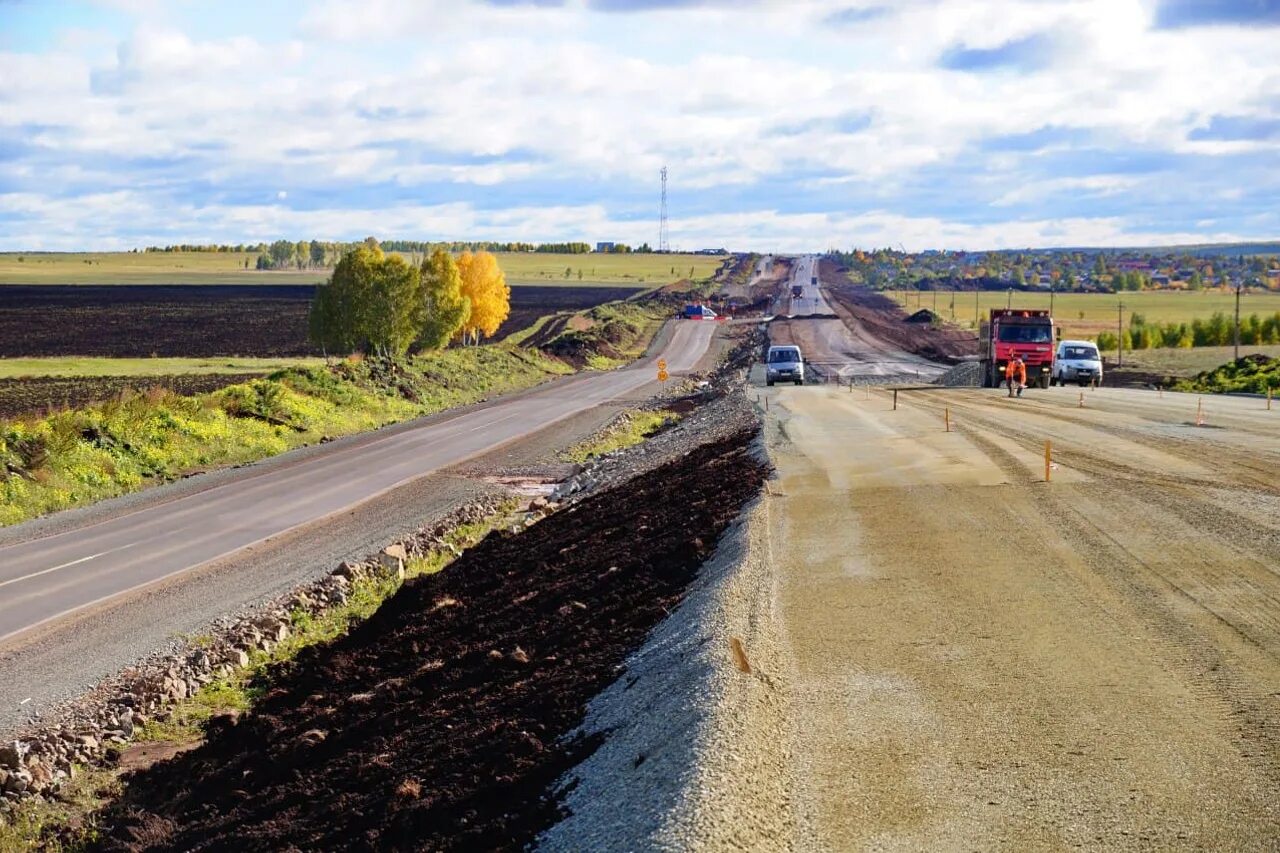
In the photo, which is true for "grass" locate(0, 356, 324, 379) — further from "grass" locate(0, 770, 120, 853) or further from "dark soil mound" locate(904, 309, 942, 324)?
"grass" locate(0, 770, 120, 853)

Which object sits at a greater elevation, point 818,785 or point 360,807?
point 818,785

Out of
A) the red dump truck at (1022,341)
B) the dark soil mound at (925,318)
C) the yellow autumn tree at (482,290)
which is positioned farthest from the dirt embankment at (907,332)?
the yellow autumn tree at (482,290)

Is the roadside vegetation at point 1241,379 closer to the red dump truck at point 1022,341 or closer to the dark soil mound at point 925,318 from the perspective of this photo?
the red dump truck at point 1022,341

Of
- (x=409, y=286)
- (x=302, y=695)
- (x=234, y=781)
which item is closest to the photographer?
(x=234, y=781)

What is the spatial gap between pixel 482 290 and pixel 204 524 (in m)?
82.8

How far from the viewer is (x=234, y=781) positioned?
46.0 feet

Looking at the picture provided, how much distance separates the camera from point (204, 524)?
95.8 ft

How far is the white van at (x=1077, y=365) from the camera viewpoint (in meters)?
56.5

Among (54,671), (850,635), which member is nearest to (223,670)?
(54,671)

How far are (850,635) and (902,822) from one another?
4.56 metres

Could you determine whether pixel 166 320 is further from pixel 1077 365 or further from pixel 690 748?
pixel 690 748

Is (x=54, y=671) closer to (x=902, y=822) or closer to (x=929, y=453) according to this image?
(x=902, y=822)

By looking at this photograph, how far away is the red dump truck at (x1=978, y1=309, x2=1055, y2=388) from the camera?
173ft

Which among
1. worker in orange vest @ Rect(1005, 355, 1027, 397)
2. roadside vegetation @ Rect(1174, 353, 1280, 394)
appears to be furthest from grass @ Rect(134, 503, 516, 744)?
roadside vegetation @ Rect(1174, 353, 1280, 394)
